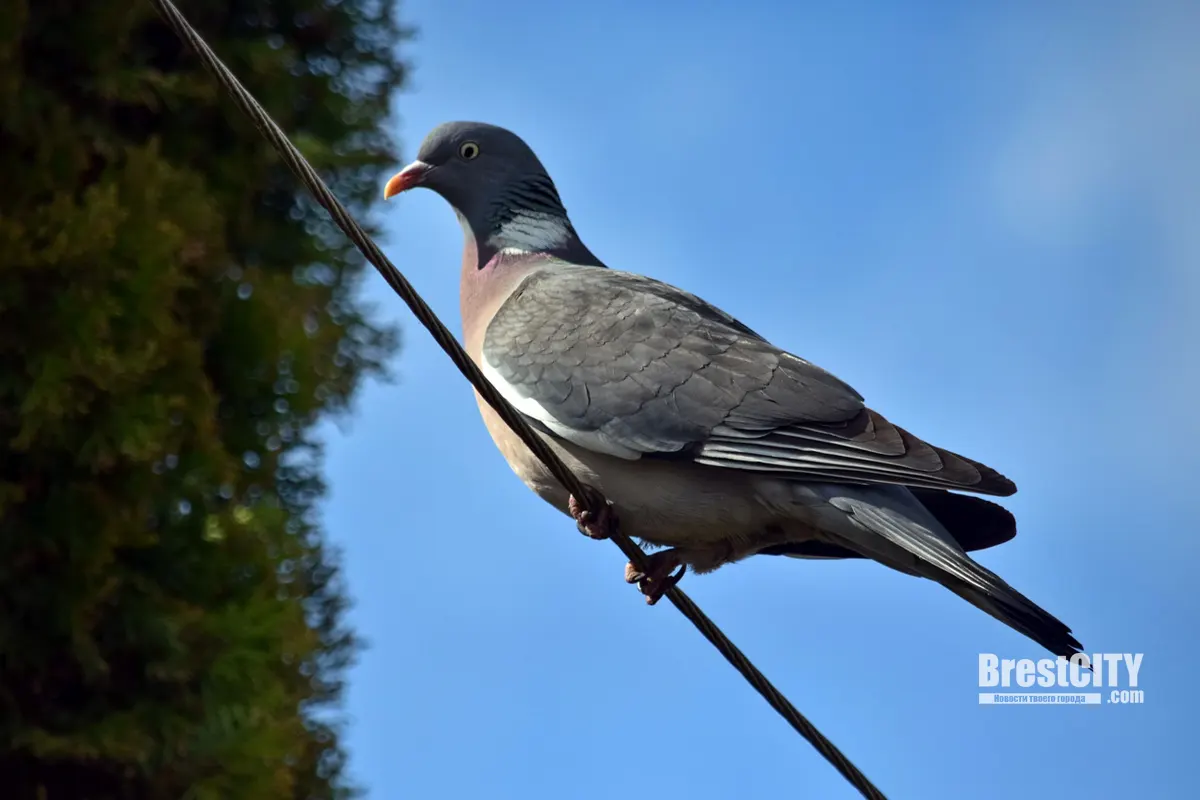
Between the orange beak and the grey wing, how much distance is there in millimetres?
716

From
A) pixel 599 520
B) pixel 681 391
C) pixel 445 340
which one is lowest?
pixel 445 340

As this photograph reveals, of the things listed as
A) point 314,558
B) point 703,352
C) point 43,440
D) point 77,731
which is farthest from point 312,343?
point 703,352

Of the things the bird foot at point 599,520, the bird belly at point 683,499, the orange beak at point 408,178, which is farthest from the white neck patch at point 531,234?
the bird foot at point 599,520

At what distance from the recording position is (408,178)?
165 inches

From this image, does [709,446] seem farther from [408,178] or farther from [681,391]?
[408,178]

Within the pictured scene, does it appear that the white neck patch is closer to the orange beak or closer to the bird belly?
the orange beak

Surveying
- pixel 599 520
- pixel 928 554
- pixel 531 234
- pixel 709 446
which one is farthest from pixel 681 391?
pixel 531 234

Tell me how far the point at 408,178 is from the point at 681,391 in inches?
55.0

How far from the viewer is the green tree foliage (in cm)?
448

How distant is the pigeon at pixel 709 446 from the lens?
298 centimetres

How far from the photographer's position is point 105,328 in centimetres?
450

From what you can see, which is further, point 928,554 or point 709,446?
point 709,446

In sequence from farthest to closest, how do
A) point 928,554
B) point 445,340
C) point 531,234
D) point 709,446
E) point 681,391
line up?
point 531,234
point 681,391
point 709,446
point 928,554
point 445,340

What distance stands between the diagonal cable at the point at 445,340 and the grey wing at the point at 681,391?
1.06 feet
